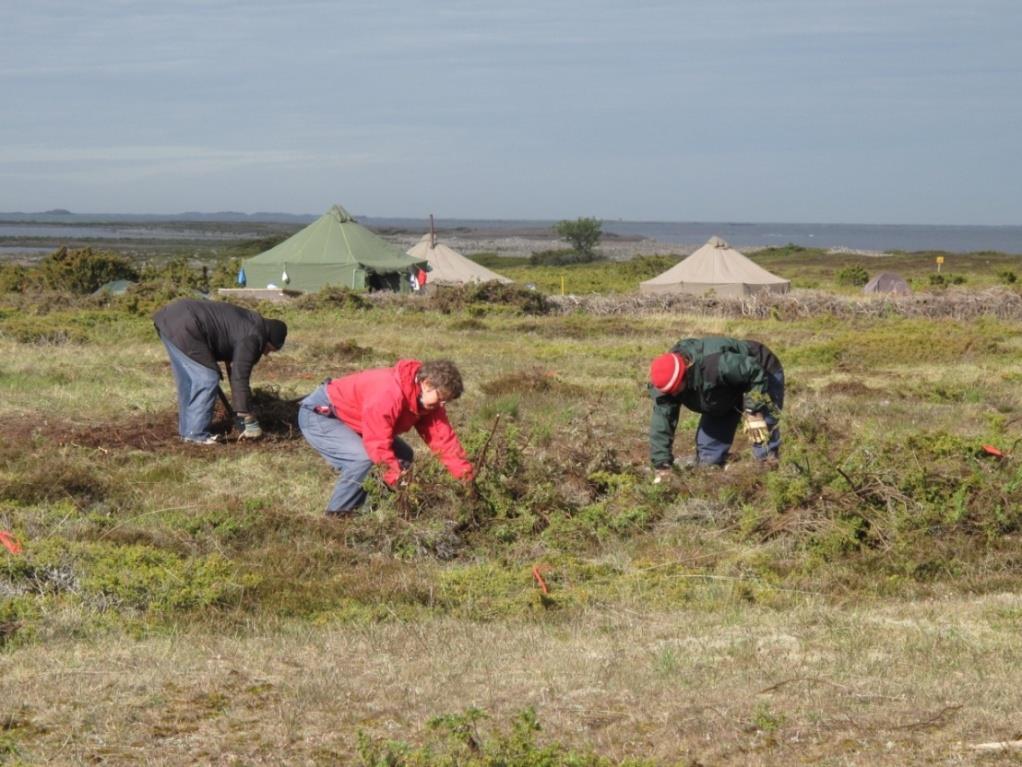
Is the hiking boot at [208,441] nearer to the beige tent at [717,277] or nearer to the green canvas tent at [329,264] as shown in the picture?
the green canvas tent at [329,264]

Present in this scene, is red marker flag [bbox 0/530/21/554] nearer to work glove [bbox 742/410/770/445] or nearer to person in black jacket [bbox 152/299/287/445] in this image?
person in black jacket [bbox 152/299/287/445]

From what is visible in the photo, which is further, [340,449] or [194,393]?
[194,393]

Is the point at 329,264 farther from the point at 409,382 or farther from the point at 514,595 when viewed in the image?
the point at 514,595

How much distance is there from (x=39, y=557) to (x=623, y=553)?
11.3 ft

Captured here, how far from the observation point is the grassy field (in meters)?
4.45

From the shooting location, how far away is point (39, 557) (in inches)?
A: 268

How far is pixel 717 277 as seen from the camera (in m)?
35.9

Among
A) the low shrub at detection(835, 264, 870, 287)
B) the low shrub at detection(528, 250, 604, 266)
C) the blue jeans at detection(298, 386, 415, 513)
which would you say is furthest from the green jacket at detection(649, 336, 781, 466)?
the low shrub at detection(528, 250, 604, 266)

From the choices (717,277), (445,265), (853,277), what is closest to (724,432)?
(717,277)

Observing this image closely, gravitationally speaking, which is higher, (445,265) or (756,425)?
(756,425)

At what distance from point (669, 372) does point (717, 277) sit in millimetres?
27459

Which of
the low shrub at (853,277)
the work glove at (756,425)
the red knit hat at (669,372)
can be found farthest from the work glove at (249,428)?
the low shrub at (853,277)

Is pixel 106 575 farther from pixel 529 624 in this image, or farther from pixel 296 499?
pixel 296 499

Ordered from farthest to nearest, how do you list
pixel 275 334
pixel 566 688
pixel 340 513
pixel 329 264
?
1. pixel 329 264
2. pixel 275 334
3. pixel 340 513
4. pixel 566 688
